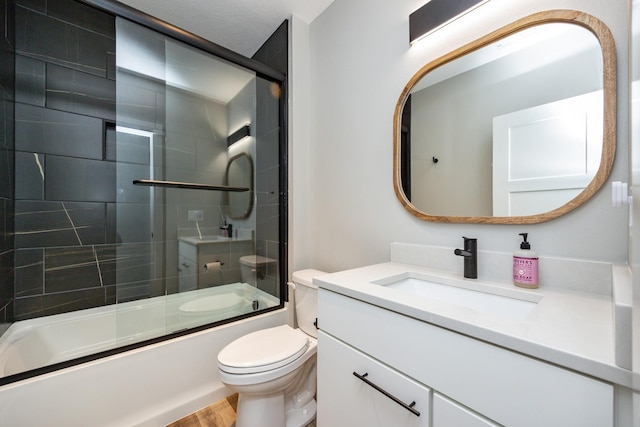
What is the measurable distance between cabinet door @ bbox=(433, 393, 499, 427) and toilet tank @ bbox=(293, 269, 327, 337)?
0.89 meters

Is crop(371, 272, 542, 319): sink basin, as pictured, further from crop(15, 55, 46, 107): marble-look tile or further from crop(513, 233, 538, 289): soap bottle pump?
crop(15, 55, 46, 107): marble-look tile

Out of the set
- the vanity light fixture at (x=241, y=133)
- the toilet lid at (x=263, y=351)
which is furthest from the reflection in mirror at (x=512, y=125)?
the vanity light fixture at (x=241, y=133)

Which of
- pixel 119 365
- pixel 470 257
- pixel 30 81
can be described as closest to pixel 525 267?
pixel 470 257

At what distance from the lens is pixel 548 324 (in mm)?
561

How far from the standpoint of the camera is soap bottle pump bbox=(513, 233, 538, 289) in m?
0.84

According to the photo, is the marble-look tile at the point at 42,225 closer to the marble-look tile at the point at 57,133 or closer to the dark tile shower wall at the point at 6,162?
the dark tile shower wall at the point at 6,162

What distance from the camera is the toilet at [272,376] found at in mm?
1084

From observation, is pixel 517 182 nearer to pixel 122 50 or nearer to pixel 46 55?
pixel 122 50

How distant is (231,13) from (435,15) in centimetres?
148

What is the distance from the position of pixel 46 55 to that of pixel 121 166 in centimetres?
80

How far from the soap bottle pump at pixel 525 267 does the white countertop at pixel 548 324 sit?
3 centimetres

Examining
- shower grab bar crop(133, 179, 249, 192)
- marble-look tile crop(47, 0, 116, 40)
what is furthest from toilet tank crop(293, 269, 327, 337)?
marble-look tile crop(47, 0, 116, 40)

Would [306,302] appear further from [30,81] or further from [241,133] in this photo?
[30,81]

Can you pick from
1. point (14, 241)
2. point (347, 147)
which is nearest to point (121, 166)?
point (14, 241)
